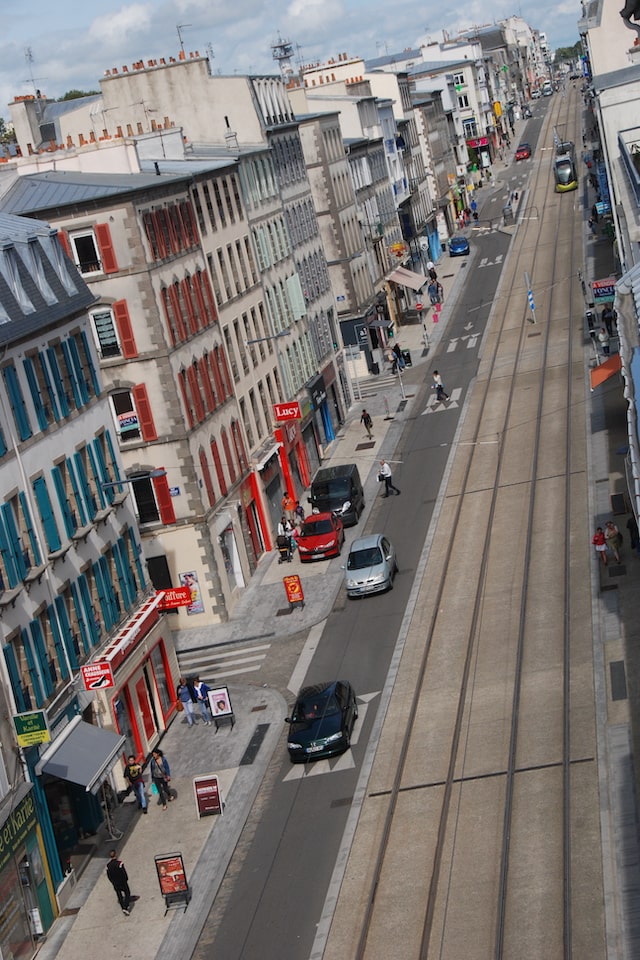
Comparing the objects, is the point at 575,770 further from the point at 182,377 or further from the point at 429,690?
the point at 182,377

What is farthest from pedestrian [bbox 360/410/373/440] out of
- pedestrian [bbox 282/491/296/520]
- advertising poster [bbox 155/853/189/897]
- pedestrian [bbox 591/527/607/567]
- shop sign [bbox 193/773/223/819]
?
advertising poster [bbox 155/853/189/897]

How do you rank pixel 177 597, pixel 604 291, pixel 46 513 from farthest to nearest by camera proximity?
pixel 604 291
pixel 177 597
pixel 46 513

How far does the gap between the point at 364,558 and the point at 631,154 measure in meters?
22.6

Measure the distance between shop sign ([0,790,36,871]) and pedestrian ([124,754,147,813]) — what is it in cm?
564

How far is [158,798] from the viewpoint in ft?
135

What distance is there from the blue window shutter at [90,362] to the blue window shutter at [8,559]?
10311mm

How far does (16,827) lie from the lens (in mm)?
33656

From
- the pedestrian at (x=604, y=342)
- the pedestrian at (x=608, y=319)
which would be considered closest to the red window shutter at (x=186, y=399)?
the pedestrian at (x=604, y=342)

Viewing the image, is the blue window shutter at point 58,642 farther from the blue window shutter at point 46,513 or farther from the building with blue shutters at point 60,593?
the blue window shutter at point 46,513

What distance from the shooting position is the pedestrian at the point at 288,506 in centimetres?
6717

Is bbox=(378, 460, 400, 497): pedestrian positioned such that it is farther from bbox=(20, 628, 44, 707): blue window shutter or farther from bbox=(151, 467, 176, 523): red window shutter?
bbox=(20, 628, 44, 707): blue window shutter

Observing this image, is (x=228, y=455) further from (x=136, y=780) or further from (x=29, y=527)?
(x=29, y=527)

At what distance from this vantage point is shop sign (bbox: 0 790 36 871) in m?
32.7

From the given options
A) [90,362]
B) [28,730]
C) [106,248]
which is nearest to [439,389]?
[106,248]
